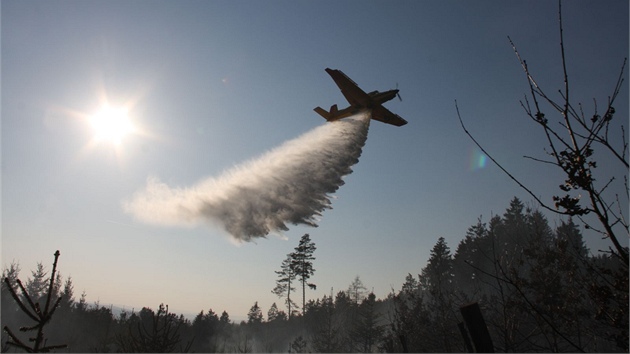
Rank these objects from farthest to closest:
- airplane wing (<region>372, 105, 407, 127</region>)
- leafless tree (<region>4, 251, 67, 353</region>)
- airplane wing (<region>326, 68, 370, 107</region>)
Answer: airplane wing (<region>372, 105, 407, 127</region>)
airplane wing (<region>326, 68, 370, 107</region>)
leafless tree (<region>4, 251, 67, 353</region>)

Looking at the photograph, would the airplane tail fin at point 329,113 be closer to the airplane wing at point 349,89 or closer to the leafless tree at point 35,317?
the airplane wing at point 349,89

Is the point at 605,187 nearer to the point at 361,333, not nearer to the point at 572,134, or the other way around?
the point at 572,134

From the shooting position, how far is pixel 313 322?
6606 cm

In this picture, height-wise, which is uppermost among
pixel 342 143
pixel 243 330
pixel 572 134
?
pixel 342 143

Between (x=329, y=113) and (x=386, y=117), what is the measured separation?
6.00 metres

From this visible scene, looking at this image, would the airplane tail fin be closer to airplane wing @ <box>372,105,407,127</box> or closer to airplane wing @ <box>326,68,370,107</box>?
airplane wing @ <box>326,68,370,107</box>

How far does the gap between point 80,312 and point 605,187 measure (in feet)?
225

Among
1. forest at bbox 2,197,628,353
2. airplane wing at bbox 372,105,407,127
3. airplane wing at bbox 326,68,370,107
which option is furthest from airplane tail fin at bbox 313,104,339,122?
forest at bbox 2,197,628,353

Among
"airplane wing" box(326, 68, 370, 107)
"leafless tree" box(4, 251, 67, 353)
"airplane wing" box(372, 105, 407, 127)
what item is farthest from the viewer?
"airplane wing" box(372, 105, 407, 127)

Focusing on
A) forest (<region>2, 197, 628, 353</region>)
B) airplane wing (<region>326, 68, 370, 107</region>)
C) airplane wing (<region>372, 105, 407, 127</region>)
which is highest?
airplane wing (<region>326, 68, 370, 107</region>)

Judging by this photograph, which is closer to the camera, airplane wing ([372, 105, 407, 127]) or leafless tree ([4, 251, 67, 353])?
leafless tree ([4, 251, 67, 353])

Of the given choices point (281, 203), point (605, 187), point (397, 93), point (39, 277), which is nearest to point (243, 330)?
point (39, 277)

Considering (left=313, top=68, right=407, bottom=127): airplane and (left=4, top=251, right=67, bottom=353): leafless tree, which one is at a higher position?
(left=313, top=68, right=407, bottom=127): airplane

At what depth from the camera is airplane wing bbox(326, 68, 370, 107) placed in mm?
28564
